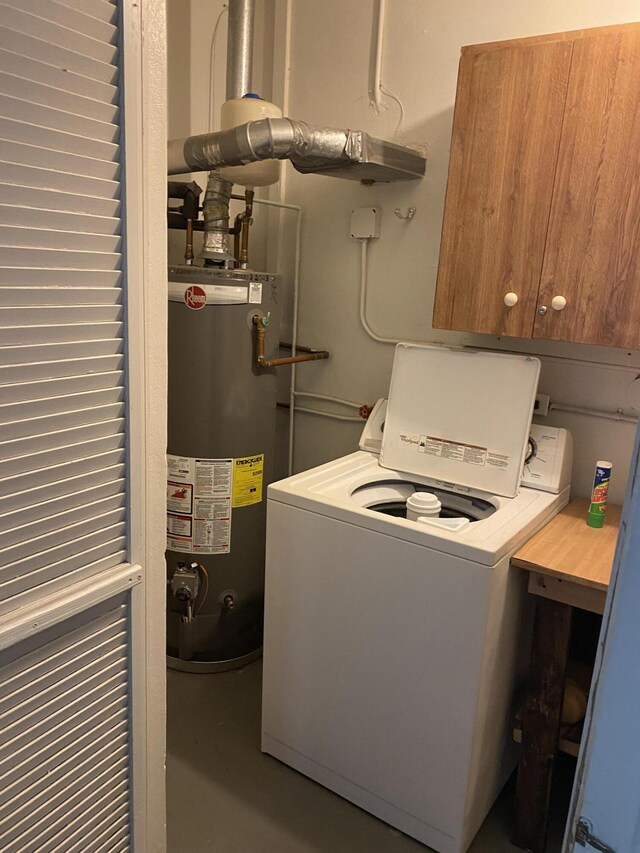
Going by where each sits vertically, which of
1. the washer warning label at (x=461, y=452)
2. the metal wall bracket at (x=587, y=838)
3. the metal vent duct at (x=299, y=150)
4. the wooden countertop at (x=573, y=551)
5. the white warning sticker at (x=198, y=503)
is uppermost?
the metal vent duct at (x=299, y=150)

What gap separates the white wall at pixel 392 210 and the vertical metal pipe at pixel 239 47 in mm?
294

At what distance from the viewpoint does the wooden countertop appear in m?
1.47

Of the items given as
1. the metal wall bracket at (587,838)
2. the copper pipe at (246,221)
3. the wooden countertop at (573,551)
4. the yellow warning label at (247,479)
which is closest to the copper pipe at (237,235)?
the copper pipe at (246,221)

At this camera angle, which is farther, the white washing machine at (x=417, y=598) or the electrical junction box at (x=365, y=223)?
the electrical junction box at (x=365, y=223)

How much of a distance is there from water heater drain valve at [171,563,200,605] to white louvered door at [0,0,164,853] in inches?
37.3

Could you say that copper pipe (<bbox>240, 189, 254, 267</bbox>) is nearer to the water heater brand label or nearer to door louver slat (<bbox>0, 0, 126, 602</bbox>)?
the water heater brand label

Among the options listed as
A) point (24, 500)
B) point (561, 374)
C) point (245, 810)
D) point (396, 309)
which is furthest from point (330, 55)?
point (245, 810)

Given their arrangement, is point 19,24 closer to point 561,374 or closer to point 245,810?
point 561,374

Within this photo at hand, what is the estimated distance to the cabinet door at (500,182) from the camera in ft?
5.25

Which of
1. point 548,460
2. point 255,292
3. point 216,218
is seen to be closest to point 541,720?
point 548,460

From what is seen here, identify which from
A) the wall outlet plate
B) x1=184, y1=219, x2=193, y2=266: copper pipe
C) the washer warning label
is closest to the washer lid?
the washer warning label

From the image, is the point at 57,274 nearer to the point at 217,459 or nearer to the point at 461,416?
the point at 217,459

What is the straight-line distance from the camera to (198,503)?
7.07 ft

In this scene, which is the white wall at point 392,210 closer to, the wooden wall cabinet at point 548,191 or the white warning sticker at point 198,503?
the wooden wall cabinet at point 548,191
